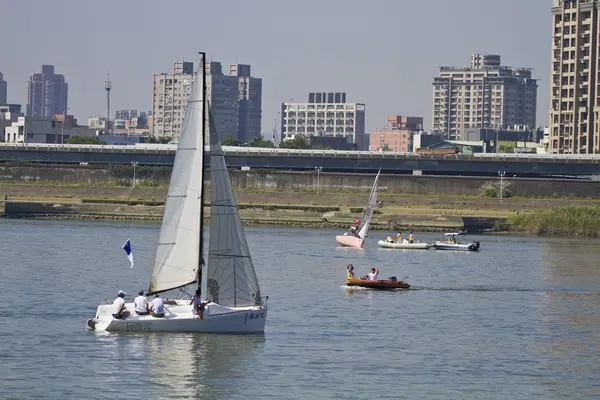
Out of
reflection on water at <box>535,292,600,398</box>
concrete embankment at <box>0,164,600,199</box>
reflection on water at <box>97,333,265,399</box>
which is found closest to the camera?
reflection on water at <box>97,333,265,399</box>

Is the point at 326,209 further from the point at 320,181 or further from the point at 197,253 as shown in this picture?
the point at 197,253

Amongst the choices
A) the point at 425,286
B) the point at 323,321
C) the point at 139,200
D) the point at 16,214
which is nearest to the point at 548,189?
the point at 139,200

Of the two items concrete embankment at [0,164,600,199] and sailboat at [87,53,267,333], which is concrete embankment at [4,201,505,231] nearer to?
concrete embankment at [0,164,600,199]

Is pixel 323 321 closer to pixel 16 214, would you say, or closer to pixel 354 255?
pixel 354 255

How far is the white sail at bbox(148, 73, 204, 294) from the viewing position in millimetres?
49469

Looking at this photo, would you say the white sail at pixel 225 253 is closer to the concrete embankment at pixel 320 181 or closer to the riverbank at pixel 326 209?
the riverbank at pixel 326 209

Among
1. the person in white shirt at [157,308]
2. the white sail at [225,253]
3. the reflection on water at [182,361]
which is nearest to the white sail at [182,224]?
the white sail at [225,253]

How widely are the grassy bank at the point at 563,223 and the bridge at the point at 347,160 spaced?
138 ft

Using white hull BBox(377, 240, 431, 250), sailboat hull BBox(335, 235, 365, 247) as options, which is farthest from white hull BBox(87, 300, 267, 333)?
sailboat hull BBox(335, 235, 365, 247)

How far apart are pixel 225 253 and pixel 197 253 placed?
3.67ft

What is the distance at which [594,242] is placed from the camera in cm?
12838

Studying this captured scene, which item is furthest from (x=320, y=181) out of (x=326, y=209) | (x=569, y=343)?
(x=569, y=343)

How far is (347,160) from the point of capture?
612ft

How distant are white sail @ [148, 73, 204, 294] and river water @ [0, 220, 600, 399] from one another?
2.42 meters
